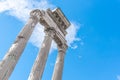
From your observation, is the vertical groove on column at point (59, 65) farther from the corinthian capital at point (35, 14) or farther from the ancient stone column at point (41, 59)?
the corinthian capital at point (35, 14)

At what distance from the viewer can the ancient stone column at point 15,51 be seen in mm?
14825

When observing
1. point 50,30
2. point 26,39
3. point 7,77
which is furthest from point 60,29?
point 7,77

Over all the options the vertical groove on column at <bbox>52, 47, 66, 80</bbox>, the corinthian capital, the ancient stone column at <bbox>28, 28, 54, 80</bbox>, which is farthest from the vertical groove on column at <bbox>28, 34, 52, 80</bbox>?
the vertical groove on column at <bbox>52, 47, 66, 80</bbox>

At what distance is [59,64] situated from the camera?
73.4ft

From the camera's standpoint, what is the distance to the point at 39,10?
68.1ft

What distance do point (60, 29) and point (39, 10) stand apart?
4.41 metres

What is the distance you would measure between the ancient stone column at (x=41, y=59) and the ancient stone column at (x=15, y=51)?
226cm

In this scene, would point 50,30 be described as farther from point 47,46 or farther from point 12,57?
point 12,57

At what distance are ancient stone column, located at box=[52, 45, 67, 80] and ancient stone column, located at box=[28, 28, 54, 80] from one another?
2.58m

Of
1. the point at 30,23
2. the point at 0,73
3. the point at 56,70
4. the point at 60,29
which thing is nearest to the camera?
the point at 0,73

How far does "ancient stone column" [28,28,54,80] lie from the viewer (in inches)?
704

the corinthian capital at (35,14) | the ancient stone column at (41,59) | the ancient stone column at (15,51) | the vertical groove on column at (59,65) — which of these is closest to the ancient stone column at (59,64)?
the vertical groove on column at (59,65)

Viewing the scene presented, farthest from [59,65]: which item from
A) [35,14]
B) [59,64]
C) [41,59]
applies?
[35,14]

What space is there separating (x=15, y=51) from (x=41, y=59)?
136 inches
